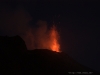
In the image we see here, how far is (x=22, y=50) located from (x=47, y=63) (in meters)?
8.79

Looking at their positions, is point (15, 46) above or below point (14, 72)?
above

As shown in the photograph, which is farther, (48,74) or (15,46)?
(15,46)

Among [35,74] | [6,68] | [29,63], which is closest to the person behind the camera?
[6,68]

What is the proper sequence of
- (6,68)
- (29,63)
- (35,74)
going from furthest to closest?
(29,63)
(35,74)
(6,68)

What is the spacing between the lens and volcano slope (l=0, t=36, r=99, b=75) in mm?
80562

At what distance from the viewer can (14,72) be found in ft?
255

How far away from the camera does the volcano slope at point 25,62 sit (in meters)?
80.6

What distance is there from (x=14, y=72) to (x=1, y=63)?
14.2 ft

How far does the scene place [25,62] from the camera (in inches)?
3462

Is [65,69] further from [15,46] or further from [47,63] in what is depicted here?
[15,46]

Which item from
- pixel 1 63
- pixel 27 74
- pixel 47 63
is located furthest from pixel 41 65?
pixel 1 63

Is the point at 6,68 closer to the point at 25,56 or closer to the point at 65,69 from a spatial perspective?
the point at 25,56

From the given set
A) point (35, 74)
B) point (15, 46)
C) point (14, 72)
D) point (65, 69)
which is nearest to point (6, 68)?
point (14, 72)

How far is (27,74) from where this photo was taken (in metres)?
82.1
